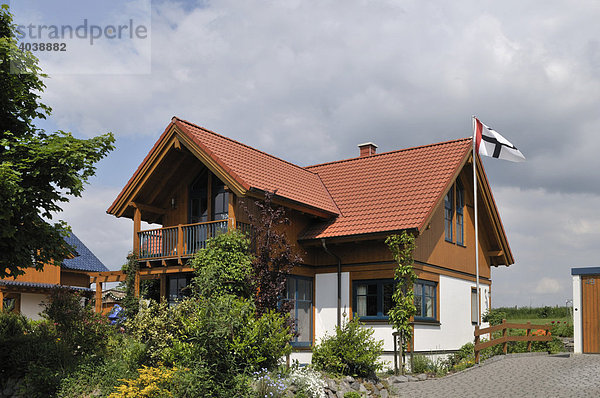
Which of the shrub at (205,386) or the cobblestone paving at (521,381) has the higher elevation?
the shrub at (205,386)

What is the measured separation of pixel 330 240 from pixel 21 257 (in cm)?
887

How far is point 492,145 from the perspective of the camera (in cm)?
2234

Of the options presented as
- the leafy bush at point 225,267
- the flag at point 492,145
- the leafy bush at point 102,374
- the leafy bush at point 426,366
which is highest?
the flag at point 492,145

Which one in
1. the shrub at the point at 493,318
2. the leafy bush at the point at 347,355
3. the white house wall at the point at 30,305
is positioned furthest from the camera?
the white house wall at the point at 30,305

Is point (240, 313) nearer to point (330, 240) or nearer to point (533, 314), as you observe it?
point (330, 240)

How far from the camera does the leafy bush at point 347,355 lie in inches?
590

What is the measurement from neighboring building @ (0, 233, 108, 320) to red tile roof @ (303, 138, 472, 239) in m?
12.0

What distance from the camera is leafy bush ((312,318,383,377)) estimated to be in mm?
14984

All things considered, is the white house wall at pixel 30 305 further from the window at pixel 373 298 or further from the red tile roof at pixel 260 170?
the window at pixel 373 298

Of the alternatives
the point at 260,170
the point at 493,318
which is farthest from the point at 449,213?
the point at 260,170

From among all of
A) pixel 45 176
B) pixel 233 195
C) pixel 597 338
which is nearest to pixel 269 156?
pixel 233 195

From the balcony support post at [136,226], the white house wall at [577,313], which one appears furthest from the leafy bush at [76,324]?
the white house wall at [577,313]

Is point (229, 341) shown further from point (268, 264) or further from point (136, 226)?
point (136, 226)

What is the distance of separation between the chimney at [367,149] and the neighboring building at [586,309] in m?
9.50
